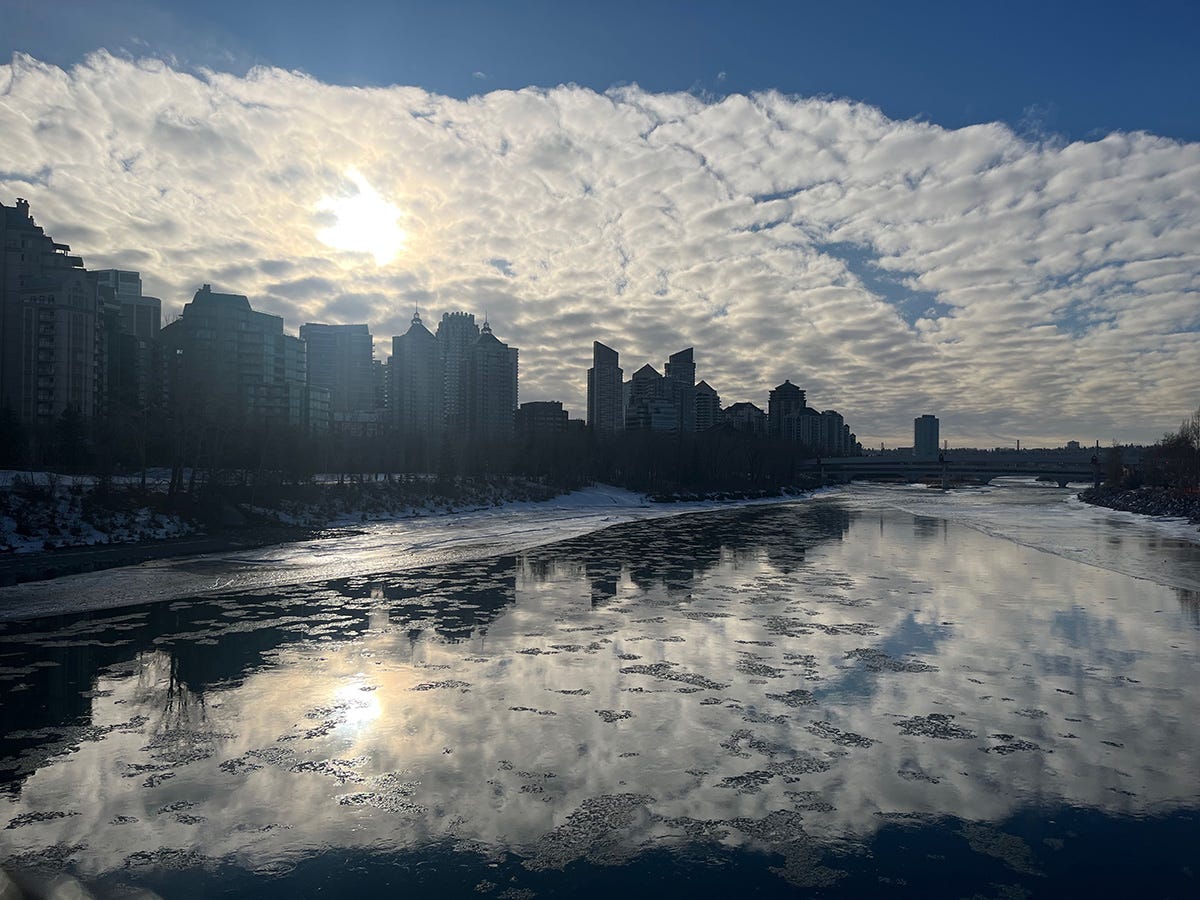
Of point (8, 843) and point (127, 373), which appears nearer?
point (8, 843)

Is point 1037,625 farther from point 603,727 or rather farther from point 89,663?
point 89,663

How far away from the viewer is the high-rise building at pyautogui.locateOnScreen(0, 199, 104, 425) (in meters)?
85.6

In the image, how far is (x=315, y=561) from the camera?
1226 inches

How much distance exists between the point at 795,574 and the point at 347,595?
15.5 m

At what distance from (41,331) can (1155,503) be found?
119 m

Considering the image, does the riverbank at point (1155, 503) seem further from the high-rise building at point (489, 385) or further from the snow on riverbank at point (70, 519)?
the high-rise building at point (489, 385)

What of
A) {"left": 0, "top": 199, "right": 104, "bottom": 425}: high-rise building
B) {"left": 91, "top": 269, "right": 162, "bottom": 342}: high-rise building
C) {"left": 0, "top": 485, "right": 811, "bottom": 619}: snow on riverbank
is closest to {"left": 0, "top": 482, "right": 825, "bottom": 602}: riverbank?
{"left": 0, "top": 485, "right": 811, "bottom": 619}: snow on riverbank

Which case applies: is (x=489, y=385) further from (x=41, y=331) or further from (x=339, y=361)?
(x=41, y=331)

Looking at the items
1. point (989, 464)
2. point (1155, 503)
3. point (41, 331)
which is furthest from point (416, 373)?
point (1155, 503)

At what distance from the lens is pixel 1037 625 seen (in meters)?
18.1

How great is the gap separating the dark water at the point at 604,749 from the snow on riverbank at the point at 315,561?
326cm

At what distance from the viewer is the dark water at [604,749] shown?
23.4ft

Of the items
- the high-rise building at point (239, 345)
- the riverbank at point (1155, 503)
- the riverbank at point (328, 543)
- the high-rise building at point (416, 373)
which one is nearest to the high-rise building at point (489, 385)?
the high-rise building at point (416, 373)

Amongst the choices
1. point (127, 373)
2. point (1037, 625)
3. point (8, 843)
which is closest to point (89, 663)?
point (8, 843)
